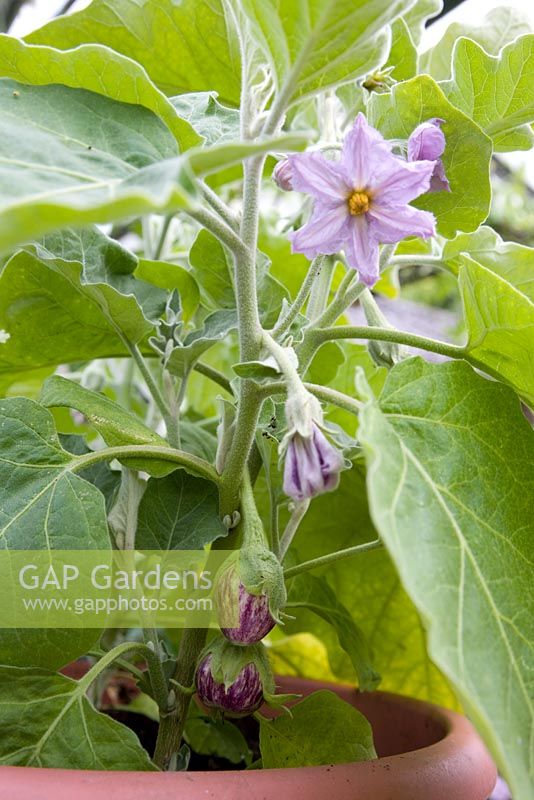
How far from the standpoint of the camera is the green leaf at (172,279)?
27.9 inches

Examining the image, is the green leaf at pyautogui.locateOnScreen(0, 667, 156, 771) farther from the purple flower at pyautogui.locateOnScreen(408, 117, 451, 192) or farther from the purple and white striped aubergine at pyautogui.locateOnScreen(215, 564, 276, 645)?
the purple flower at pyautogui.locateOnScreen(408, 117, 451, 192)

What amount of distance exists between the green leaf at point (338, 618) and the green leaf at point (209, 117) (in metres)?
0.35

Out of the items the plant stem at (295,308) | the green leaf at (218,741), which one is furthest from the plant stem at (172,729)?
the plant stem at (295,308)

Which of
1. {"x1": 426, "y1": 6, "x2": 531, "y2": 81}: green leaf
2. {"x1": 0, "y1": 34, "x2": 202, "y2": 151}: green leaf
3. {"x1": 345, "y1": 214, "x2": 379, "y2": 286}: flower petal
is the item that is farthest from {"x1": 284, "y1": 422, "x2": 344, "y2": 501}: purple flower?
{"x1": 426, "y1": 6, "x2": 531, "y2": 81}: green leaf

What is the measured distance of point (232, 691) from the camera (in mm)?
523

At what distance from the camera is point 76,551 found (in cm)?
50

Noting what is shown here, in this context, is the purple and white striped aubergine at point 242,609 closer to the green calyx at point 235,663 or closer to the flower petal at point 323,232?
the green calyx at point 235,663

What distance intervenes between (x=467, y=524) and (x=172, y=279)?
0.38 meters

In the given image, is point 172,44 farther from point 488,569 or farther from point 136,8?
point 488,569

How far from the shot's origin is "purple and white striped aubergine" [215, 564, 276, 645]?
0.51 m

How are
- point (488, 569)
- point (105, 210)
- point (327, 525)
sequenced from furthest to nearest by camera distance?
point (327, 525) → point (488, 569) → point (105, 210)

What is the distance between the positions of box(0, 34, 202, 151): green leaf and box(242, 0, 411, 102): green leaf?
0.30 ft

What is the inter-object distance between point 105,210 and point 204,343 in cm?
29

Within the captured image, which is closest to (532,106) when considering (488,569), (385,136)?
(385,136)
